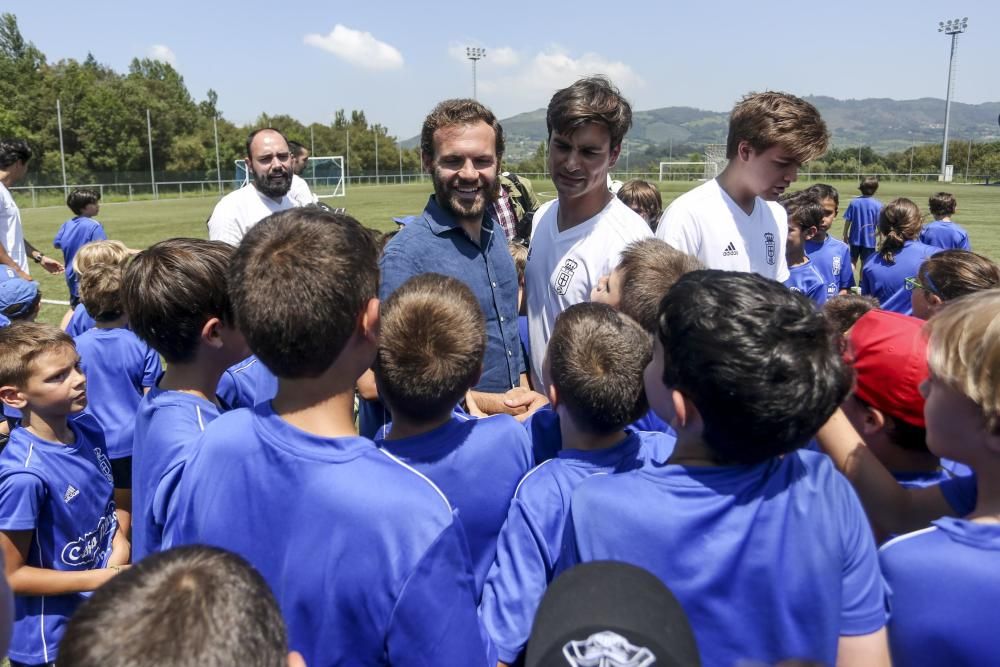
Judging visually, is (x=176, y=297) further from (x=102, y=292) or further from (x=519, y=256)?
(x=519, y=256)

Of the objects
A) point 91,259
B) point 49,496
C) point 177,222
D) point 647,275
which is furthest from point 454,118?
point 177,222

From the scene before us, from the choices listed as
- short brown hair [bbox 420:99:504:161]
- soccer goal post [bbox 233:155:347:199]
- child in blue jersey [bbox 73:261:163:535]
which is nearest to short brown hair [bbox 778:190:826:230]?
short brown hair [bbox 420:99:504:161]

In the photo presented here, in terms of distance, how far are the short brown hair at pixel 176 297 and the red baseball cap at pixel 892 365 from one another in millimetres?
1956

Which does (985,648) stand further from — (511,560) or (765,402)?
(511,560)

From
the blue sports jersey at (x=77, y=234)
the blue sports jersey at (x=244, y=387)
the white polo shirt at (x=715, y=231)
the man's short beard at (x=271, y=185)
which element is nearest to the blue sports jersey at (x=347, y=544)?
the blue sports jersey at (x=244, y=387)

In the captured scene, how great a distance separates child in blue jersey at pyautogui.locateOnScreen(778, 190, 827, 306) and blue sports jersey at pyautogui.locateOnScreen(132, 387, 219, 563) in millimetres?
5374

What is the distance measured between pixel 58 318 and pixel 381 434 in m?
11.3

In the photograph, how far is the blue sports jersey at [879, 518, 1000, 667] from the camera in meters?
1.45

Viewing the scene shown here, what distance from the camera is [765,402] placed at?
1.49 metres

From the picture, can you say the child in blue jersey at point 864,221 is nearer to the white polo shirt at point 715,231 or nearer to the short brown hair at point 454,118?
the white polo shirt at point 715,231

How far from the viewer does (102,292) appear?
4.13 m

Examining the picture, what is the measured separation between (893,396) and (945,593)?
0.56 meters

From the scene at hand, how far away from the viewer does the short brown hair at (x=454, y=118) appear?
3274mm

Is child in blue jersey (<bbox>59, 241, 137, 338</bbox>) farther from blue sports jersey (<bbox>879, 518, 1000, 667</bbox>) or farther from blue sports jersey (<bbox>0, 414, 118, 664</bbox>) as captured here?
blue sports jersey (<bbox>879, 518, 1000, 667</bbox>)
